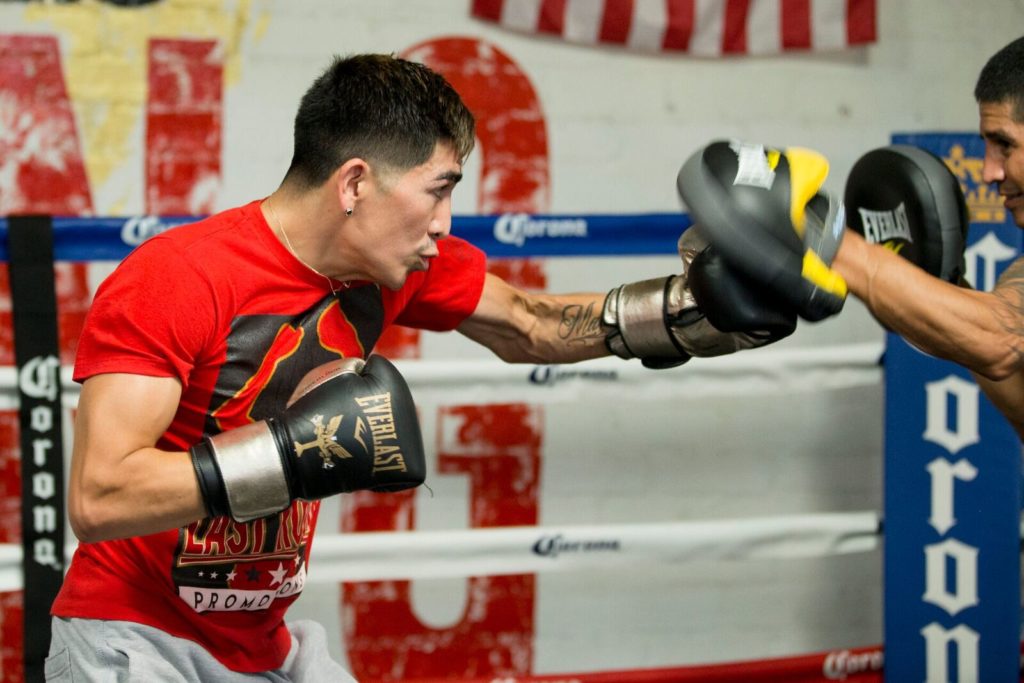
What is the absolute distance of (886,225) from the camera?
2.38 meters

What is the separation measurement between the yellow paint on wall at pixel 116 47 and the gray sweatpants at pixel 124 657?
1.47m

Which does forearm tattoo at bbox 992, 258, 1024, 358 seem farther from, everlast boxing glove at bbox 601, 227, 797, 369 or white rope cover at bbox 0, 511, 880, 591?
white rope cover at bbox 0, 511, 880, 591

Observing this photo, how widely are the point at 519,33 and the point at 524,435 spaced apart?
106 centimetres

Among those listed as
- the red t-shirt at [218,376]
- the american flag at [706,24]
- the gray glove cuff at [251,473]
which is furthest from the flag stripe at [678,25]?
the gray glove cuff at [251,473]

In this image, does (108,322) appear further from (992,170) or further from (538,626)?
(538,626)

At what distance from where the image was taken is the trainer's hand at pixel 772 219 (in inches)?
69.3

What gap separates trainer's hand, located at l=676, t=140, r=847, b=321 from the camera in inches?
69.3

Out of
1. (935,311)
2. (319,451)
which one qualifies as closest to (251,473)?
(319,451)

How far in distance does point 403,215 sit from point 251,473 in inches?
19.4

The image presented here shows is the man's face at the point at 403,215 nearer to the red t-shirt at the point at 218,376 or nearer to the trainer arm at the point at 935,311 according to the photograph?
the red t-shirt at the point at 218,376

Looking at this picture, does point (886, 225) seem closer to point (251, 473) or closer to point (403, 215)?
point (403, 215)

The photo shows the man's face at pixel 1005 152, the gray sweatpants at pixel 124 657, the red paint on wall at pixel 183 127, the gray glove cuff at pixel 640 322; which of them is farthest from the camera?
the red paint on wall at pixel 183 127

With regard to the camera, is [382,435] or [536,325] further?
[536,325]

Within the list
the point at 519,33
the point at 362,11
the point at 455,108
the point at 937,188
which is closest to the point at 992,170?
the point at 937,188
